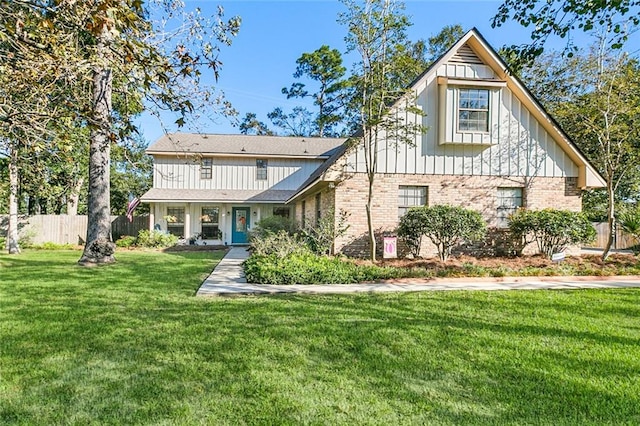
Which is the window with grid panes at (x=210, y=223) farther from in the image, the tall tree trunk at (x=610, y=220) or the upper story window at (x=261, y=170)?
the tall tree trunk at (x=610, y=220)

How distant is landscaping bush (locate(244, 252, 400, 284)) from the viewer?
8.36 m

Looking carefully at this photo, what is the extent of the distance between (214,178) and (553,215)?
16.2 metres

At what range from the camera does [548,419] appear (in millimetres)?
2830

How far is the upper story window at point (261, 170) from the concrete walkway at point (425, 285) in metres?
12.8

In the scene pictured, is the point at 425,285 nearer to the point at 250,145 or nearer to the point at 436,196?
the point at 436,196

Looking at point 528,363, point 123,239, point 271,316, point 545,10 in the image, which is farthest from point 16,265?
point 545,10

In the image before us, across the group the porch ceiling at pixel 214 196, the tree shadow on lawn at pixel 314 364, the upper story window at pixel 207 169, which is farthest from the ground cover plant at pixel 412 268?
the upper story window at pixel 207 169

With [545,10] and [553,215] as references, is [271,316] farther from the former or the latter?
[553,215]

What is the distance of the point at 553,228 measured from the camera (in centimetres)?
1112

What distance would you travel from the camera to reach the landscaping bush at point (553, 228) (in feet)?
36.5

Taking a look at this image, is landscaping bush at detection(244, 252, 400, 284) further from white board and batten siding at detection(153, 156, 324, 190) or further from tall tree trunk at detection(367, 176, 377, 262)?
white board and batten siding at detection(153, 156, 324, 190)

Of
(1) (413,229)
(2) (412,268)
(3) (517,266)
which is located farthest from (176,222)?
(3) (517,266)

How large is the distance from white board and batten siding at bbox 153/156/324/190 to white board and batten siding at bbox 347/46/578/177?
36.0 ft

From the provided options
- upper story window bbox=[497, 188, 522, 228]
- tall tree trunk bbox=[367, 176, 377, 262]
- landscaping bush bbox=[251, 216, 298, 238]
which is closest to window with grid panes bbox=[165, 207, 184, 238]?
landscaping bush bbox=[251, 216, 298, 238]
